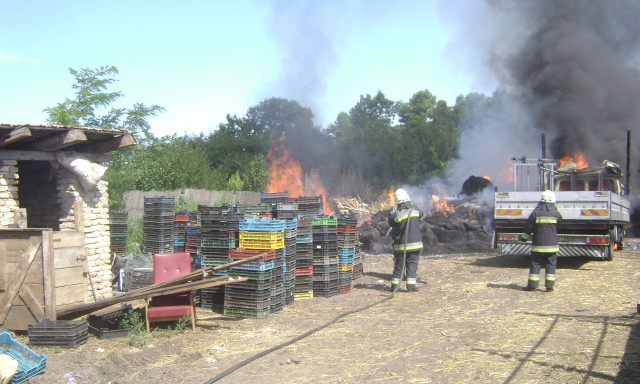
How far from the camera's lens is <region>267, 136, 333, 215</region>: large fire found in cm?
3023

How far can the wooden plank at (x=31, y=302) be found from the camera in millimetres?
7070

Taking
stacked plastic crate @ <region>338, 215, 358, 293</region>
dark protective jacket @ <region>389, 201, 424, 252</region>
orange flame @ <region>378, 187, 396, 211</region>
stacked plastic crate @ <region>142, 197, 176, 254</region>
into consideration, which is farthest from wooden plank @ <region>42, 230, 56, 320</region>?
orange flame @ <region>378, 187, 396, 211</region>

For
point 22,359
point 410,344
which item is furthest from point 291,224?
point 22,359

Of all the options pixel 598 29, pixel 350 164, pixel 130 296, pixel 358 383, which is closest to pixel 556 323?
pixel 358 383

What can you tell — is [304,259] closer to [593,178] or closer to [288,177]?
[593,178]

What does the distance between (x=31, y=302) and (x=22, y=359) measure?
1671 mm

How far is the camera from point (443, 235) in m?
18.3

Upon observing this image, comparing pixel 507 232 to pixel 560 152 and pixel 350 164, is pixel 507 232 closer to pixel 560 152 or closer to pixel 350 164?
pixel 560 152

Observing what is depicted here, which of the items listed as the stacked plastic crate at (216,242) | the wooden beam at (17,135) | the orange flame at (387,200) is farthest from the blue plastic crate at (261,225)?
the orange flame at (387,200)

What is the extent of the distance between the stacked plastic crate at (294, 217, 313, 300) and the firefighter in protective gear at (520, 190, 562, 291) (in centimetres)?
421

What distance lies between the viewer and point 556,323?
7.25 m

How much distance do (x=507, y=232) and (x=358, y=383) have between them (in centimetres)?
859

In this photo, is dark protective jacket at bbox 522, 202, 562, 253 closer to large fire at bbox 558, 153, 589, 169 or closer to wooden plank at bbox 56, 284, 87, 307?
wooden plank at bbox 56, 284, 87, 307

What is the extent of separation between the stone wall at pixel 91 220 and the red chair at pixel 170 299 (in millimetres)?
2286
